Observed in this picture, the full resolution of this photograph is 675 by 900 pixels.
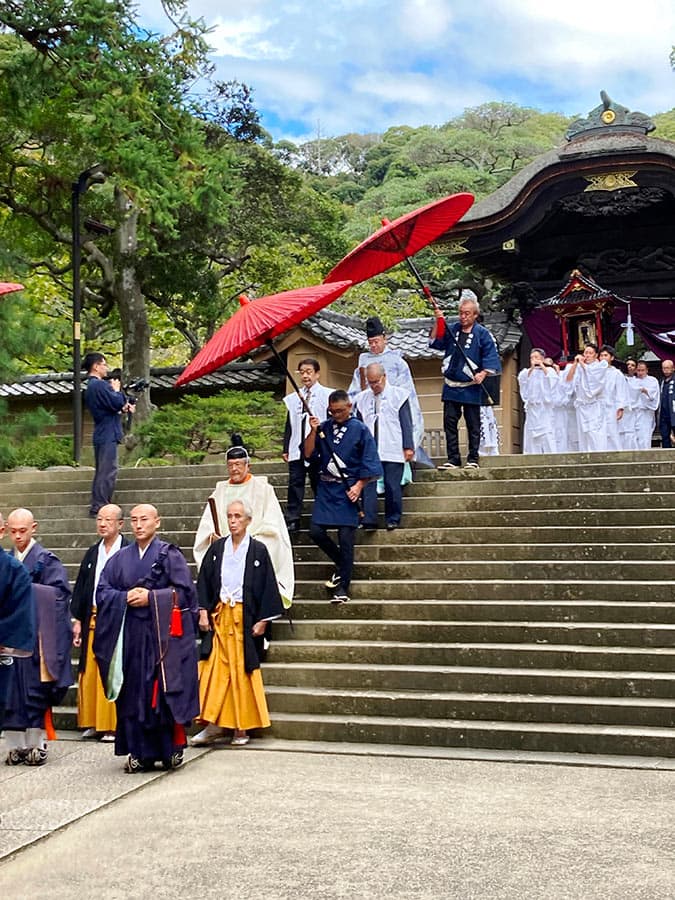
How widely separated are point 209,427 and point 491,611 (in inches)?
383

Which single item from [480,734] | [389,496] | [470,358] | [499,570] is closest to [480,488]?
[389,496]

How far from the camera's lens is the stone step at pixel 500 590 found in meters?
8.05

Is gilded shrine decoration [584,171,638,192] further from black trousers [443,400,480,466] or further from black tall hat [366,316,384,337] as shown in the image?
black tall hat [366,316,384,337]

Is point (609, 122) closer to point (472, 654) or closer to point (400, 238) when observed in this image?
point (400, 238)

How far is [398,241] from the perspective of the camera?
1015 centimetres

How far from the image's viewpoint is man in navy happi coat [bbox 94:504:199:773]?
6.50 meters

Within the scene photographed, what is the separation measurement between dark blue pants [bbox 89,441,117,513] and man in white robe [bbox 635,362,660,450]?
7.09 meters

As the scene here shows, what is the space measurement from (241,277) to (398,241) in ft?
45.1

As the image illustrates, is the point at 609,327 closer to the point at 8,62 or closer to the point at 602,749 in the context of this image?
the point at 8,62

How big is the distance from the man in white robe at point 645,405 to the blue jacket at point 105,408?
7030mm

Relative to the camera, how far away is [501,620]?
320 inches

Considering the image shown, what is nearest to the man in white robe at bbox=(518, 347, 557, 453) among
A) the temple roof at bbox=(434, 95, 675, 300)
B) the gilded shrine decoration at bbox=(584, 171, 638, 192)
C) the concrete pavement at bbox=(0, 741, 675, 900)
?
the temple roof at bbox=(434, 95, 675, 300)

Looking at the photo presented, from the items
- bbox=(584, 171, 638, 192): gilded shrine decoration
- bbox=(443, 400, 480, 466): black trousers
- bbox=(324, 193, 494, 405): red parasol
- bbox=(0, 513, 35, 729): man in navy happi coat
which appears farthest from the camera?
bbox=(584, 171, 638, 192): gilded shrine decoration

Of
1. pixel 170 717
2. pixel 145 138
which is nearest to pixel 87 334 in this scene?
pixel 145 138
